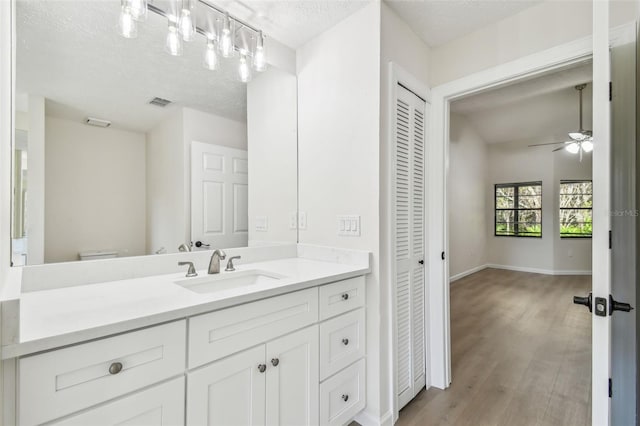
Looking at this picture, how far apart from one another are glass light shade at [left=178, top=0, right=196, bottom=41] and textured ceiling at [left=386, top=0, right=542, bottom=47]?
3.56ft

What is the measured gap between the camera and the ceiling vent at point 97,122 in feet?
4.26

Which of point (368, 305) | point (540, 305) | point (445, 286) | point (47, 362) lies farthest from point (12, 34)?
point (540, 305)

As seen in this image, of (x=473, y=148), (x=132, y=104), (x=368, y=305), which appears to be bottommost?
(x=368, y=305)

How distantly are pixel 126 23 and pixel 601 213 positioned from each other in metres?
2.11

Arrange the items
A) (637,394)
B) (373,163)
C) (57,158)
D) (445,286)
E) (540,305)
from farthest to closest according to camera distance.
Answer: (540,305) → (445,286) → (373,163) → (637,394) → (57,158)

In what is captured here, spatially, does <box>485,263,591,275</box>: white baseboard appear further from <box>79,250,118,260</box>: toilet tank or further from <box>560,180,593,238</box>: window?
<box>79,250,118,260</box>: toilet tank

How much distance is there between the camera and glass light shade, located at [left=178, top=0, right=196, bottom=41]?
151cm

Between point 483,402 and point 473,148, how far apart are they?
17.9 ft

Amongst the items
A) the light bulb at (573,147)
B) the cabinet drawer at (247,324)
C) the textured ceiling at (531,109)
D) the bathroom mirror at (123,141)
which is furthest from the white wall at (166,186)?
the light bulb at (573,147)

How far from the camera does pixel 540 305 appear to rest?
4.06 metres

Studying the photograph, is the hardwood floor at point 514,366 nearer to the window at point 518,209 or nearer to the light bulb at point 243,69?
the light bulb at point 243,69

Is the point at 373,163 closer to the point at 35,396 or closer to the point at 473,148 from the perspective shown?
the point at 35,396

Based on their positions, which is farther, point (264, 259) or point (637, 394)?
point (264, 259)

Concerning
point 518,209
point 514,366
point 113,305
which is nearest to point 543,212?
point 518,209
